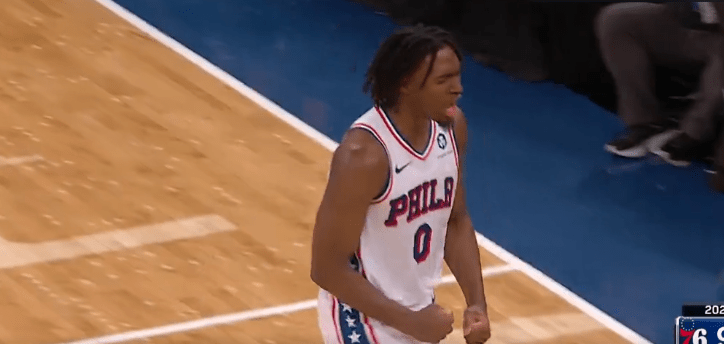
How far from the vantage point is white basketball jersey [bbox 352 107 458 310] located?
3.98 meters

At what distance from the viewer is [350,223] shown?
153 inches

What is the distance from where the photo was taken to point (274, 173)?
313 inches

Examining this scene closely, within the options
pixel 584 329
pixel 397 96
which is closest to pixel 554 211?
pixel 584 329

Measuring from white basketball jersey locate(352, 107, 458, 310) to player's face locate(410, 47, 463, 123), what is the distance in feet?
0.57

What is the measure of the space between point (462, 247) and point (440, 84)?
66cm

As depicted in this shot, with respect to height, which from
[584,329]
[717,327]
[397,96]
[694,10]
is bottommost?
[584,329]

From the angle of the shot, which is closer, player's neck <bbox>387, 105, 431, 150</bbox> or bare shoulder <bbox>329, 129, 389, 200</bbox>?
bare shoulder <bbox>329, 129, 389, 200</bbox>

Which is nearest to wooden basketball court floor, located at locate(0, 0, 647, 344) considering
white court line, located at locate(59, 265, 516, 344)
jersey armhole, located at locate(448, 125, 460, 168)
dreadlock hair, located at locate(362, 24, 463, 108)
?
white court line, located at locate(59, 265, 516, 344)

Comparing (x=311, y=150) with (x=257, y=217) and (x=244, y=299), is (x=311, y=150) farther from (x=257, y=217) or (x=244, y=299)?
(x=244, y=299)

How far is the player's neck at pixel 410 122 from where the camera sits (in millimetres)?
3984

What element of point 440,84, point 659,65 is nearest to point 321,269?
point 440,84

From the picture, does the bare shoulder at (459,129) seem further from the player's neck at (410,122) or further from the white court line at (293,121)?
the white court line at (293,121)

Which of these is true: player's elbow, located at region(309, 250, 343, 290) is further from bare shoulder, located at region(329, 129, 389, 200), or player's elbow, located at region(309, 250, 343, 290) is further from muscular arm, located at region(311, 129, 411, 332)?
bare shoulder, located at region(329, 129, 389, 200)

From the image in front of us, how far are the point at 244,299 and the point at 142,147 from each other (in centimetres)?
191
